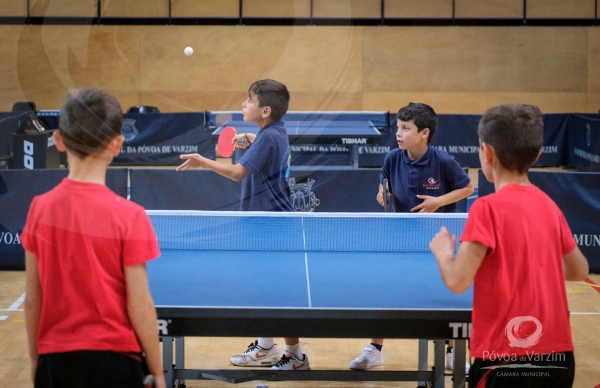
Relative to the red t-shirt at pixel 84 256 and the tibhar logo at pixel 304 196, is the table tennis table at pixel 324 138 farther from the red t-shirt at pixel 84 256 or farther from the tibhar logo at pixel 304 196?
the red t-shirt at pixel 84 256

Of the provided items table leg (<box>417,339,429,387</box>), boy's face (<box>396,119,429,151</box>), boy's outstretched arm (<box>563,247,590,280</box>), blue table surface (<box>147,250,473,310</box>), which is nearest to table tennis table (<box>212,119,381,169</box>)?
boy's face (<box>396,119,429,151</box>)

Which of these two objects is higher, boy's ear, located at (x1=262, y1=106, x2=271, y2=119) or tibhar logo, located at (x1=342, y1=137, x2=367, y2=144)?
tibhar logo, located at (x1=342, y1=137, x2=367, y2=144)

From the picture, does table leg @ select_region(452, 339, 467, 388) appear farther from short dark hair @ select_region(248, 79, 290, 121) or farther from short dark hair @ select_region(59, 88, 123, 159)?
short dark hair @ select_region(59, 88, 123, 159)

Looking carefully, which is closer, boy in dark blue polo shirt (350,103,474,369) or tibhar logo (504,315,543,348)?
tibhar logo (504,315,543,348)

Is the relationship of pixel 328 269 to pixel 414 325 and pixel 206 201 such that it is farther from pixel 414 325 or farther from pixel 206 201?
pixel 206 201

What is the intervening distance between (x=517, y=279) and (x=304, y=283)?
1.02m

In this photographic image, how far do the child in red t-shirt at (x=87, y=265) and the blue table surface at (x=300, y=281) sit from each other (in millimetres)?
525

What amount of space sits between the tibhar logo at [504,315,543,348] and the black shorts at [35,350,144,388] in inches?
41.8

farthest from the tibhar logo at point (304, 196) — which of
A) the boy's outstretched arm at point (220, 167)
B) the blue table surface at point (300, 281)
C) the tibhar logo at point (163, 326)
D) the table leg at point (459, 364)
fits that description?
the tibhar logo at point (163, 326)

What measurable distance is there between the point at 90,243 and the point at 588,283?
16.6 ft

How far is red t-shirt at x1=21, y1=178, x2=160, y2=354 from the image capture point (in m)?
2.01

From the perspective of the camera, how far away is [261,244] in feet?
12.0

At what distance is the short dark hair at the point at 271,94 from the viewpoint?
13.0 feet

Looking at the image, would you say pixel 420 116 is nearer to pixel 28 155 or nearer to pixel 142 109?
pixel 28 155
